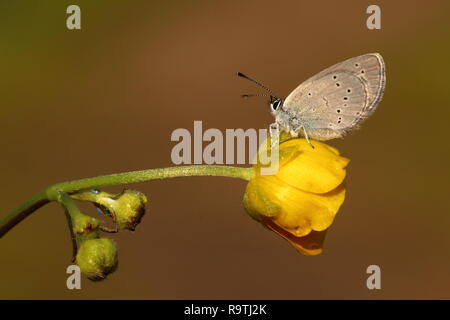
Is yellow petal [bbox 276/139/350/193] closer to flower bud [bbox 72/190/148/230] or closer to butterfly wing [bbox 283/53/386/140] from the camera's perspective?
butterfly wing [bbox 283/53/386/140]

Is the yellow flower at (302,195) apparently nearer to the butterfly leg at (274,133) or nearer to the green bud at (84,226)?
the butterfly leg at (274,133)

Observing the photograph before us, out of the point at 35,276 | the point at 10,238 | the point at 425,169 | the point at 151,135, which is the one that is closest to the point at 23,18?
the point at 151,135

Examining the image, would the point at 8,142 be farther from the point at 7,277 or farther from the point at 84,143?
the point at 7,277

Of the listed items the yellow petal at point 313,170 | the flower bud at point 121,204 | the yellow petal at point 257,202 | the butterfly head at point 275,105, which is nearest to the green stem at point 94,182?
the flower bud at point 121,204

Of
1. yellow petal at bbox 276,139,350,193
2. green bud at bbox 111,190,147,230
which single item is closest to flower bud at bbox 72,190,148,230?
green bud at bbox 111,190,147,230

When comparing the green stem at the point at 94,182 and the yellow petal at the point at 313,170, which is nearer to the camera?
the green stem at the point at 94,182

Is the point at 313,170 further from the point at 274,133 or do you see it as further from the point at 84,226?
the point at 84,226
